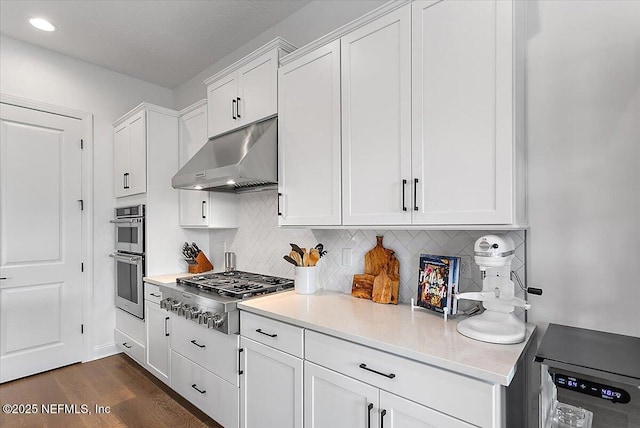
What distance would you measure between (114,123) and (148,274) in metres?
1.72

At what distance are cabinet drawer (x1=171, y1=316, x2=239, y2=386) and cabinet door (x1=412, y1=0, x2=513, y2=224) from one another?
1344mm

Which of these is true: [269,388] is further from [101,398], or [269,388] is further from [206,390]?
[101,398]

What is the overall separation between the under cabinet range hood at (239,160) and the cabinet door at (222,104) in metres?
0.07

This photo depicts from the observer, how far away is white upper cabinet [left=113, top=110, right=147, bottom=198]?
3071 millimetres

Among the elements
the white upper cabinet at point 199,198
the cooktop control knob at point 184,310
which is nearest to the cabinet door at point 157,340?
the cooktop control knob at point 184,310

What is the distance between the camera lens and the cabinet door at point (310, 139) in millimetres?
1859

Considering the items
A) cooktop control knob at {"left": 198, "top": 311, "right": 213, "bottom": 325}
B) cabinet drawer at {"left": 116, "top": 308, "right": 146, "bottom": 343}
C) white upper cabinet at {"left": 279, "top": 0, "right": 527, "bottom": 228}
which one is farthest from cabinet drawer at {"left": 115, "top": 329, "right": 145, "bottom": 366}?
white upper cabinet at {"left": 279, "top": 0, "right": 527, "bottom": 228}

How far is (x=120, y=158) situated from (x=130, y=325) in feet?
5.54

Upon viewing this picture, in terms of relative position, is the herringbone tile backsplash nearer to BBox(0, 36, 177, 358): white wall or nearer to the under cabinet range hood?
the under cabinet range hood

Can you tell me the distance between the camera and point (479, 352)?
3.88 feet

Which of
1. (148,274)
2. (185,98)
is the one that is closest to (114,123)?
(185,98)

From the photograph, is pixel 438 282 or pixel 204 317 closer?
pixel 438 282

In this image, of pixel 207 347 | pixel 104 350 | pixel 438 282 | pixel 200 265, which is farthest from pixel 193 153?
pixel 438 282

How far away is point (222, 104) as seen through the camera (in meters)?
2.61
